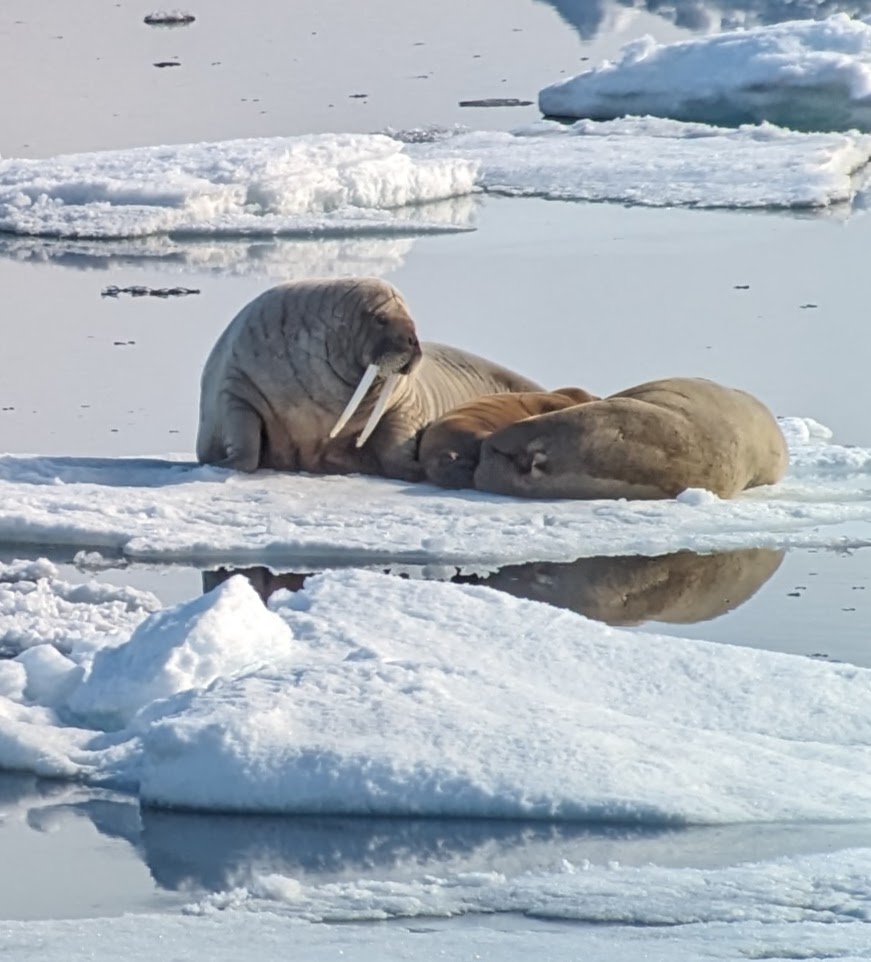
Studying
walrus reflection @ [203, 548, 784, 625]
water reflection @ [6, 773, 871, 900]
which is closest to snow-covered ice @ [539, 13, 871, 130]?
walrus reflection @ [203, 548, 784, 625]

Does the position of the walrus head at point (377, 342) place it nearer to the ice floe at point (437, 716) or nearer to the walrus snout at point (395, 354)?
the walrus snout at point (395, 354)

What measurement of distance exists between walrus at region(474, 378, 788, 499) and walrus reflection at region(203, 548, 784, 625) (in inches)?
30.6

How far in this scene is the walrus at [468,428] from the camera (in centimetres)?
867

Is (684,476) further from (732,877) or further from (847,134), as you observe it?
(847,134)

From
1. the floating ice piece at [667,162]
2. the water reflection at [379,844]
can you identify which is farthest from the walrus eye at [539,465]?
the floating ice piece at [667,162]

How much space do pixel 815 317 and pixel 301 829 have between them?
25.2 ft

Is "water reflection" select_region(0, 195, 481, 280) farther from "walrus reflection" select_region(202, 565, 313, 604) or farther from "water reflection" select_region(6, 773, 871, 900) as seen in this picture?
"water reflection" select_region(6, 773, 871, 900)

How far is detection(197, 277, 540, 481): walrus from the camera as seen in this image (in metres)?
8.84

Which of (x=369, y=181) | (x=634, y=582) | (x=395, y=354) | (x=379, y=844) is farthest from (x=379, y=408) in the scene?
(x=369, y=181)

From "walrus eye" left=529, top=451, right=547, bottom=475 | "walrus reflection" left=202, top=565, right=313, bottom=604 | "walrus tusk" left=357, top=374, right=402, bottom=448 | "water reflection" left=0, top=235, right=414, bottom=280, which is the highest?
"walrus tusk" left=357, top=374, right=402, bottom=448

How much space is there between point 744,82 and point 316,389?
10752 millimetres

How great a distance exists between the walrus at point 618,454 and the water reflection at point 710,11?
17316mm

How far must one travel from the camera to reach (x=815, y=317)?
40.5 ft

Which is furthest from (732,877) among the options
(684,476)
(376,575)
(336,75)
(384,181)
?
(336,75)
